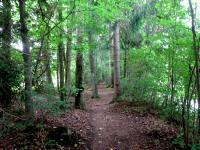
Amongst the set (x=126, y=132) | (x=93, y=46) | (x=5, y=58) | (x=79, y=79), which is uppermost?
(x=93, y=46)

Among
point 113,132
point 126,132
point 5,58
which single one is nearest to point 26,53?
point 5,58

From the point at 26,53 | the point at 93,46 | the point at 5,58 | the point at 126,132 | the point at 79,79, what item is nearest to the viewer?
the point at 26,53

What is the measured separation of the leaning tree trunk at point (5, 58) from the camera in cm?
734

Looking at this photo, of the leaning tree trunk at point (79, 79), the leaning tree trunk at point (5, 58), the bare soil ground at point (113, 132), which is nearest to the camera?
the bare soil ground at point (113, 132)

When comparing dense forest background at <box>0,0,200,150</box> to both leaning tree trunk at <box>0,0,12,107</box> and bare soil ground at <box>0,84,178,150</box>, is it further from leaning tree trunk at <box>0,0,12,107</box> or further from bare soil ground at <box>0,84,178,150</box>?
bare soil ground at <box>0,84,178,150</box>

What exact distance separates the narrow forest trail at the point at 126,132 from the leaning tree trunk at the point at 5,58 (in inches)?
120

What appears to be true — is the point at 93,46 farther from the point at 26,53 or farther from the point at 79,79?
the point at 26,53

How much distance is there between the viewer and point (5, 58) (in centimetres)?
738

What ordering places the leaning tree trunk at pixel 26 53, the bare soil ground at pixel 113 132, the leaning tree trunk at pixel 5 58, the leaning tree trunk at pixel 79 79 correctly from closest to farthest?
1. the bare soil ground at pixel 113 132
2. the leaning tree trunk at pixel 26 53
3. the leaning tree trunk at pixel 5 58
4. the leaning tree trunk at pixel 79 79

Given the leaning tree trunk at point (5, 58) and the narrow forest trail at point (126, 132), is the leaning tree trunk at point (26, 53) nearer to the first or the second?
the leaning tree trunk at point (5, 58)

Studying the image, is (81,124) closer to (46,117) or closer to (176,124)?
(46,117)

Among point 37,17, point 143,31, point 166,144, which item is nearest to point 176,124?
point 166,144

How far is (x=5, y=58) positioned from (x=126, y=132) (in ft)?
14.7

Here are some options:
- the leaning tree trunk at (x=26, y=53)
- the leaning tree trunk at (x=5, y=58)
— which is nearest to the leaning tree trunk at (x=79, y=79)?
the leaning tree trunk at (x=5, y=58)
